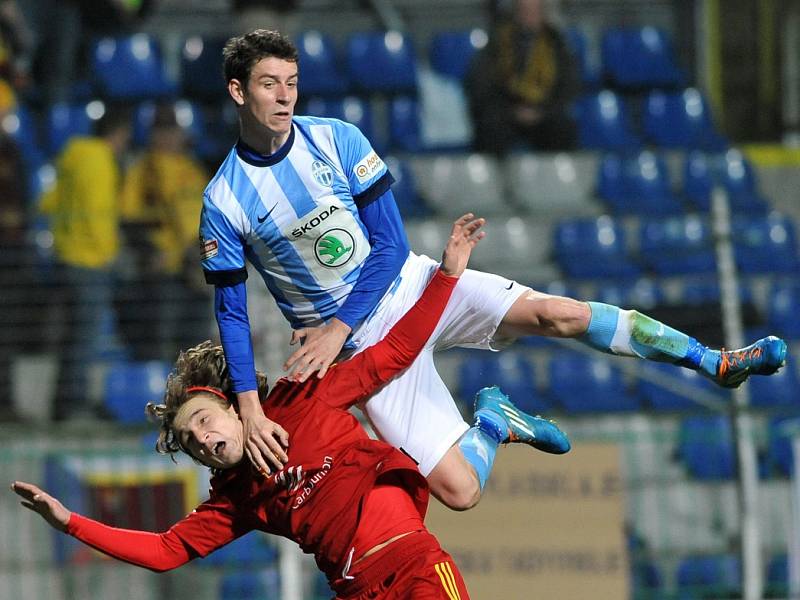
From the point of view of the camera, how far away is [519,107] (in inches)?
458

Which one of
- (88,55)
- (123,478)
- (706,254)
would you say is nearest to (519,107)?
(706,254)

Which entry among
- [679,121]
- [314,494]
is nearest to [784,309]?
[679,121]

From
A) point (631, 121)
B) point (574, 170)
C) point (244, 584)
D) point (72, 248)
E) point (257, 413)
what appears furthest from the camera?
point (631, 121)

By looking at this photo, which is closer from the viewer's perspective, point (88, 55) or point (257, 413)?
point (257, 413)

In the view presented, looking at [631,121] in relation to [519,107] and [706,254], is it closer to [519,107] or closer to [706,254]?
[519,107]

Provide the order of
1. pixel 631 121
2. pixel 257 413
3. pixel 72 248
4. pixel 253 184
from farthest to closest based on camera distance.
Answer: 1. pixel 631 121
2. pixel 72 248
3. pixel 253 184
4. pixel 257 413

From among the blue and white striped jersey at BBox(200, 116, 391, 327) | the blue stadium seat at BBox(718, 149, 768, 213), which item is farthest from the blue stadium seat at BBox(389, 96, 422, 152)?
the blue and white striped jersey at BBox(200, 116, 391, 327)

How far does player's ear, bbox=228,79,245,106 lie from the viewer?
513 centimetres

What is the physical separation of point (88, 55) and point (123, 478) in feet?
18.8

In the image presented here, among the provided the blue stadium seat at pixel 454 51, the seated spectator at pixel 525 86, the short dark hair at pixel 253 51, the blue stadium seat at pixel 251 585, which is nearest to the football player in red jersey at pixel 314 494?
the short dark hair at pixel 253 51

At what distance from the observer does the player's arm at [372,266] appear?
5215 millimetres

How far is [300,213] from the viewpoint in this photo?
5262 mm

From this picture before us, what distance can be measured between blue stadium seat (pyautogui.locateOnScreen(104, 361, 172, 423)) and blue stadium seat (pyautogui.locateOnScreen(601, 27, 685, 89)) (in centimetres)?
564

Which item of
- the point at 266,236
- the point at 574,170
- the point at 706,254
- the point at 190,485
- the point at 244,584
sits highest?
the point at 574,170
